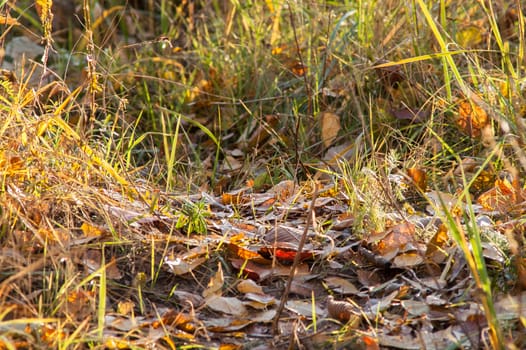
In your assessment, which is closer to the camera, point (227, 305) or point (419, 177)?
point (227, 305)

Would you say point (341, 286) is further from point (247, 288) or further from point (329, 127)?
point (329, 127)

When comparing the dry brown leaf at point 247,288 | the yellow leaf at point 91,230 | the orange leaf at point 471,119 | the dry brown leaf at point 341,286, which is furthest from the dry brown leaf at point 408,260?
the orange leaf at point 471,119

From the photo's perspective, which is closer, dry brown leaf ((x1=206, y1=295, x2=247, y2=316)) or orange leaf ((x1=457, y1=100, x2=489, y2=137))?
dry brown leaf ((x1=206, y1=295, x2=247, y2=316))

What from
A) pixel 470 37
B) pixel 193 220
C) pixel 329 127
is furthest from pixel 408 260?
pixel 470 37

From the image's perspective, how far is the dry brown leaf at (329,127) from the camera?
3.47 m

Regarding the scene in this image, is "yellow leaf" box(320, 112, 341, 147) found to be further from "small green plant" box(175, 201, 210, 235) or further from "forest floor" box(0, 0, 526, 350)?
"small green plant" box(175, 201, 210, 235)

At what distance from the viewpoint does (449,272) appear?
87.3 inches

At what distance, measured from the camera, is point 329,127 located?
349 centimetres

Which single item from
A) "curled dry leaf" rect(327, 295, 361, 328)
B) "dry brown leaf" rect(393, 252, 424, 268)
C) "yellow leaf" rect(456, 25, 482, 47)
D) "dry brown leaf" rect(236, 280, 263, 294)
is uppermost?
"yellow leaf" rect(456, 25, 482, 47)

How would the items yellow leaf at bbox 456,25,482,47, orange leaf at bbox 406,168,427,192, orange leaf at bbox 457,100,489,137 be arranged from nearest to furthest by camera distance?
orange leaf at bbox 406,168,427,192
orange leaf at bbox 457,100,489,137
yellow leaf at bbox 456,25,482,47

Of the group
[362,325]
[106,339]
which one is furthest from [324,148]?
[106,339]

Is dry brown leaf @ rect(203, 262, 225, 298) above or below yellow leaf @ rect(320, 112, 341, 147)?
above

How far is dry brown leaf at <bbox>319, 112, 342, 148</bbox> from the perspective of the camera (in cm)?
347

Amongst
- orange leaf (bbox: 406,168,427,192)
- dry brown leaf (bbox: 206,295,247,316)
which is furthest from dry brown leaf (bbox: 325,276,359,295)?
orange leaf (bbox: 406,168,427,192)
